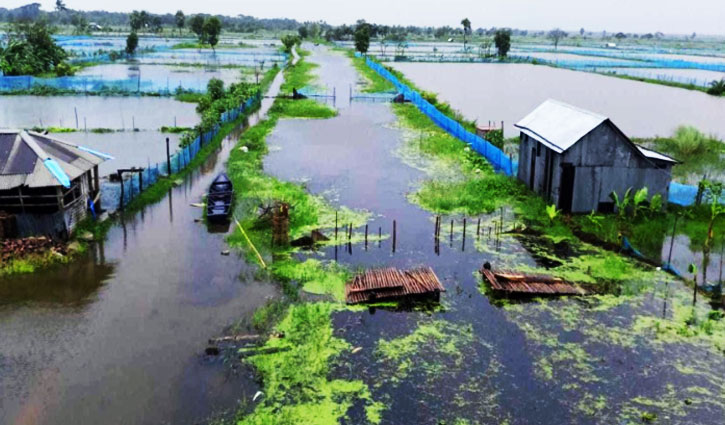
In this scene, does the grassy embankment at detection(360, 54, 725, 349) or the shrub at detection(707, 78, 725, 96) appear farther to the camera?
the shrub at detection(707, 78, 725, 96)

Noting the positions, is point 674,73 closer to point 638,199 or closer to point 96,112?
point 638,199

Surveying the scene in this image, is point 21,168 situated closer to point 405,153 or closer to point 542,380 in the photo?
point 542,380

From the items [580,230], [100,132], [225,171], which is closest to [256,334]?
[580,230]

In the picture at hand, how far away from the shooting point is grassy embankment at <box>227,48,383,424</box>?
36.0ft

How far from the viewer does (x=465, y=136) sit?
3216 cm

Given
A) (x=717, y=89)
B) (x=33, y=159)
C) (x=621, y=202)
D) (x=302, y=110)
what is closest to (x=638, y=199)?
(x=621, y=202)

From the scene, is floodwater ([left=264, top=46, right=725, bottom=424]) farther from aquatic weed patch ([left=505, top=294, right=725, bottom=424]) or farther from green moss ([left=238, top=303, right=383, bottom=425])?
green moss ([left=238, top=303, right=383, bottom=425])

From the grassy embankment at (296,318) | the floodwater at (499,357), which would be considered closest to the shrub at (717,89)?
the floodwater at (499,357)

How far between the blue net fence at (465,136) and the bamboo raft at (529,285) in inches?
396

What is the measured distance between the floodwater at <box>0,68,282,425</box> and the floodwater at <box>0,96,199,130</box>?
1900 centimetres

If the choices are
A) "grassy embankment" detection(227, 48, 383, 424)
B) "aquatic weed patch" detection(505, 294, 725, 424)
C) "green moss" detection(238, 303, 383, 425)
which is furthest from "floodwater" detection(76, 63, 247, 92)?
"aquatic weed patch" detection(505, 294, 725, 424)

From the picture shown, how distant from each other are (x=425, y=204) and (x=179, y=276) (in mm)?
9534

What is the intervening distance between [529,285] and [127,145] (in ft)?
74.1

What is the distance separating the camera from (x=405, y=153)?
1203 inches
